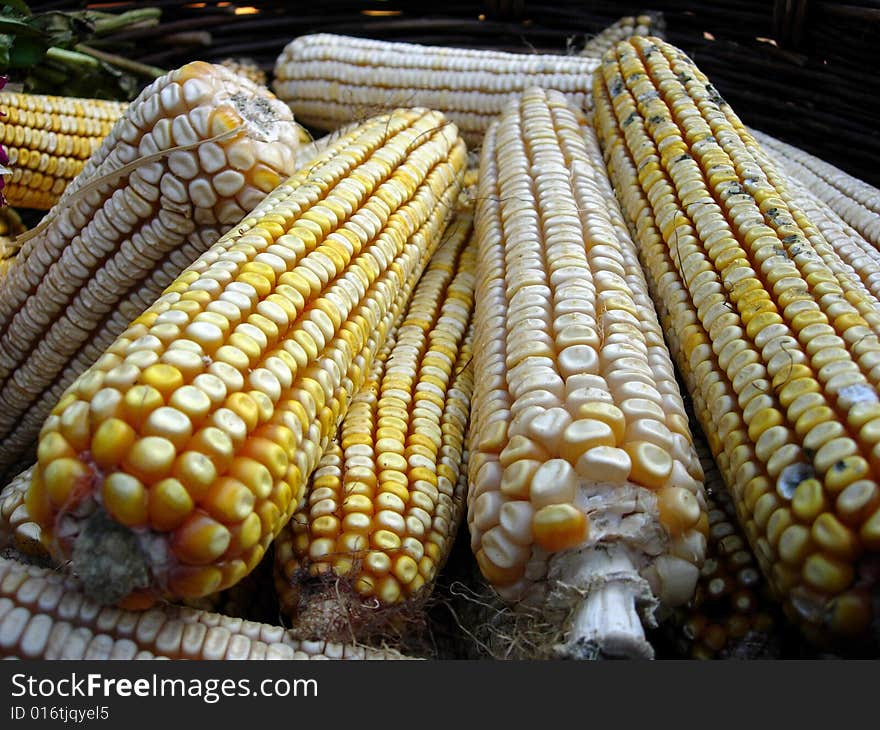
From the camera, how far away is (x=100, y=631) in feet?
4.38

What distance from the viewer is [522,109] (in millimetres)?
2705

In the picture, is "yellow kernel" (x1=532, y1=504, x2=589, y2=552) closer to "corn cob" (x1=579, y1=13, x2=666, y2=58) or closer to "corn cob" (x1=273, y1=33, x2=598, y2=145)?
"corn cob" (x1=273, y1=33, x2=598, y2=145)

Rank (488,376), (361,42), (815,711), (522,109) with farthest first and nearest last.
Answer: (361,42), (522,109), (488,376), (815,711)

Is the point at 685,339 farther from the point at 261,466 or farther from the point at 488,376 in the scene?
the point at 261,466

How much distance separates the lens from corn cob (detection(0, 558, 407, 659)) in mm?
1312

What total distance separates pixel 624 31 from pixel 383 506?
101 inches

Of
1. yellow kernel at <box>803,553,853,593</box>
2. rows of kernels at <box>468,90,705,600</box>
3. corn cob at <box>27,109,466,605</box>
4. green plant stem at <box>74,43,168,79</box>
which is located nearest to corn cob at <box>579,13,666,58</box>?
rows of kernels at <box>468,90,705,600</box>

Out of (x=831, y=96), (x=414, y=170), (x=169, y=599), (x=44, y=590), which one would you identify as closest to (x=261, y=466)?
(x=169, y=599)

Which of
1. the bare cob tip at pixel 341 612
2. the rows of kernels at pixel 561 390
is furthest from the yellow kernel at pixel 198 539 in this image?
the rows of kernels at pixel 561 390

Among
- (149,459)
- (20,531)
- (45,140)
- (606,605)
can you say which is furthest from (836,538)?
(45,140)

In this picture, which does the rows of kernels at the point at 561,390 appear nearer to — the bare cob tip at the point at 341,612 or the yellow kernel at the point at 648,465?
the yellow kernel at the point at 648,465

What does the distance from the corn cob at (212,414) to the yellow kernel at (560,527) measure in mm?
435

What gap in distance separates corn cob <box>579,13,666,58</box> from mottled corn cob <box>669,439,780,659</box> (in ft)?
7.82

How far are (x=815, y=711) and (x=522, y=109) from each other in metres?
2.00
